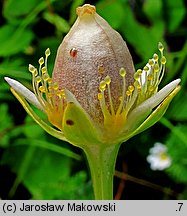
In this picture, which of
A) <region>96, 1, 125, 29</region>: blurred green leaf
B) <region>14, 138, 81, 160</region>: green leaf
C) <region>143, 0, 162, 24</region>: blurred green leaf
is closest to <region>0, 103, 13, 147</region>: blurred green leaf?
<region>14, 138, 81, 160</region>: green leaf

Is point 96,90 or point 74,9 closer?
point 96,90

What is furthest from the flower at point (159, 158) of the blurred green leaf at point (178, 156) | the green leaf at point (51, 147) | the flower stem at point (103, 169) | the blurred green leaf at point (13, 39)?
the flower stem at point (103, 169)

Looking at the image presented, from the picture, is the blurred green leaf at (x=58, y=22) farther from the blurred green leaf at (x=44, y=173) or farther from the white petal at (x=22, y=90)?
the white petal at (x=22, y=90)

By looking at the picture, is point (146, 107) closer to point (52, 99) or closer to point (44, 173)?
point (52, 99)

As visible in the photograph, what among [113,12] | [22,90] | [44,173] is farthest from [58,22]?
[22,90]

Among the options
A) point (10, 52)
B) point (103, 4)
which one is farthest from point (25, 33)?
point (103, 4)
